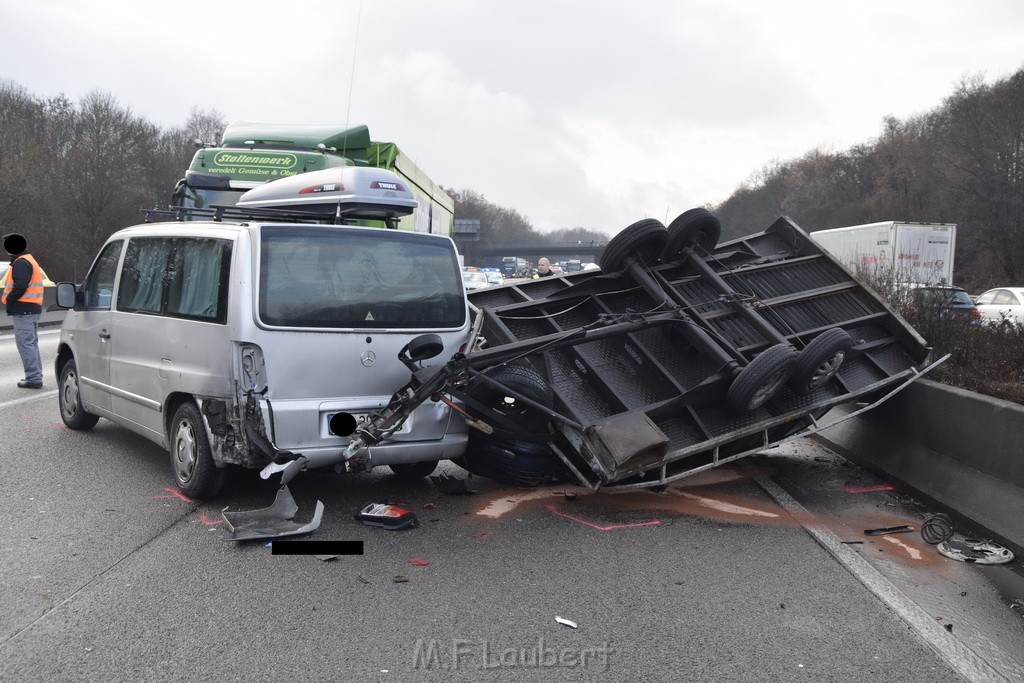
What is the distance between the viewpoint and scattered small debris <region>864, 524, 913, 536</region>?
20.2ft

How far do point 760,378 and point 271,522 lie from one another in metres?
3.39

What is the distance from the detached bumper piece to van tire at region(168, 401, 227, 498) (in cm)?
41

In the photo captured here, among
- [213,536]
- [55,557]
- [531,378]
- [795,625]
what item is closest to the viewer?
[795,625]

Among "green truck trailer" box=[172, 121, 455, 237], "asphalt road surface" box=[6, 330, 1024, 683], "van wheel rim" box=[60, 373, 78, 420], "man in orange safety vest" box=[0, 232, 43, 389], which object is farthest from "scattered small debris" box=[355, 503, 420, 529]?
"man in orange safety vest" box=[0, 232, 43, 389]

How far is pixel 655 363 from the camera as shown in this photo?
691cm

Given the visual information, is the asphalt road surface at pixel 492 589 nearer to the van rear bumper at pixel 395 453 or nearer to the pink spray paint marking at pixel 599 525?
the pink spray paint marking at pixel 599 525

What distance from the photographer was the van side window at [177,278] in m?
6.04

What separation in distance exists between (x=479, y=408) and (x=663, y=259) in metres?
2.43

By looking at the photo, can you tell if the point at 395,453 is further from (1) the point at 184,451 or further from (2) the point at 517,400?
(1) the point at 184,451

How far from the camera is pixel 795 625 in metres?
4.44

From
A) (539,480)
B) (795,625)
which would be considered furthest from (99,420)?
(795,625)

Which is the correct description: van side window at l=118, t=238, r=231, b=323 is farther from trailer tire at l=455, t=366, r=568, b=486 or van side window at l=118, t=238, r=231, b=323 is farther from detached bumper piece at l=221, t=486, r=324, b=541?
trailer tire at l=455, t=366, r=568, b=486

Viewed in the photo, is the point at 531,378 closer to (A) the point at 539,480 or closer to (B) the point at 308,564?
(A) the point at 539,480

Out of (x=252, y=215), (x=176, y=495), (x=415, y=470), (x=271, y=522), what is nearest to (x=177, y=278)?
(x=252, y=215)
